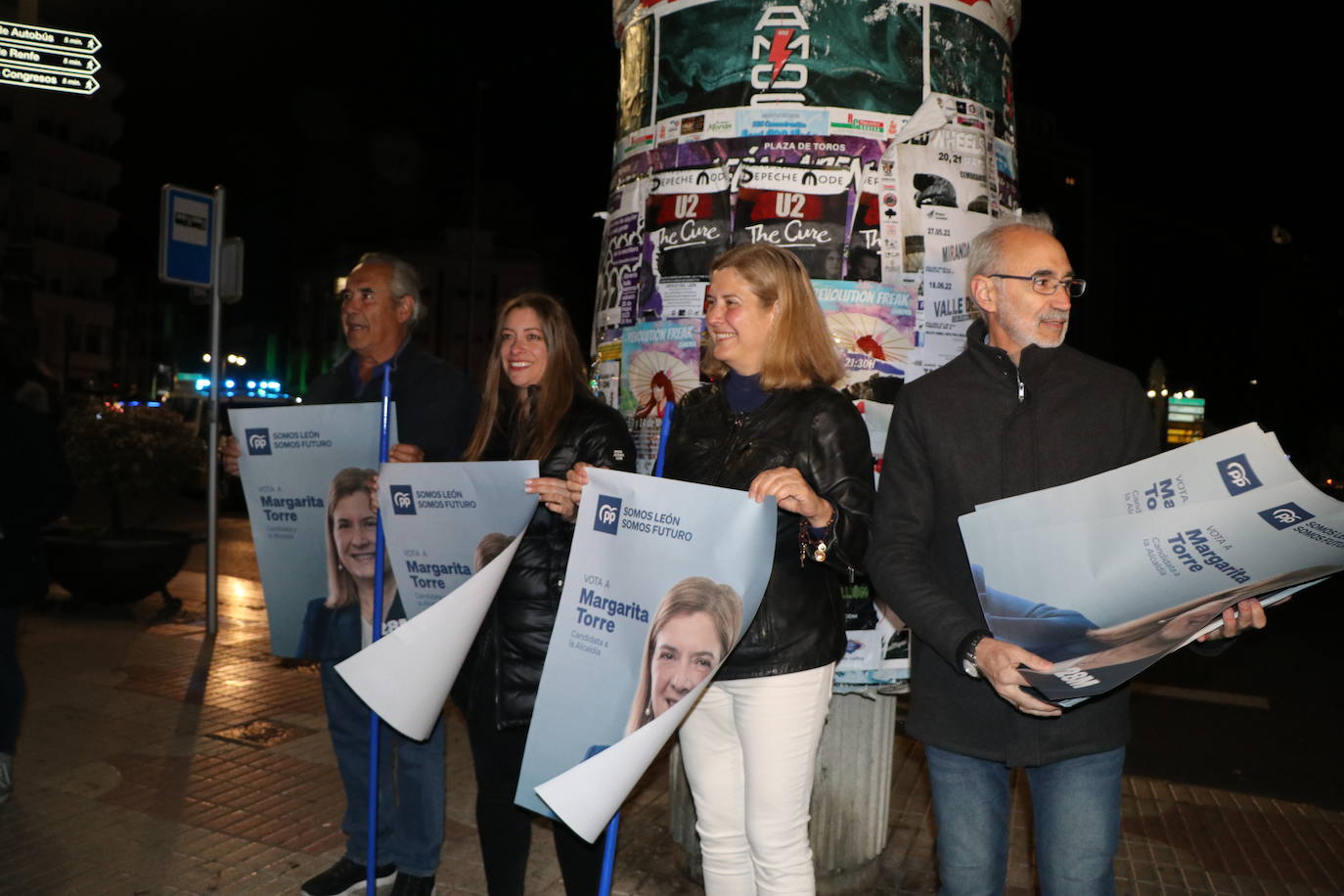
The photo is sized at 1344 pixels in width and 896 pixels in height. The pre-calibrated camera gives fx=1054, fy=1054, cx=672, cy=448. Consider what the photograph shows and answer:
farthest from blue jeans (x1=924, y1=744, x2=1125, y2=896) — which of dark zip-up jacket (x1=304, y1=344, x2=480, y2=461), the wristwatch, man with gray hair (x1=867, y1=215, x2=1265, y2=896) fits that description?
dark zip-up jacket (x1=304, y1=344, x2=480, y2=461)

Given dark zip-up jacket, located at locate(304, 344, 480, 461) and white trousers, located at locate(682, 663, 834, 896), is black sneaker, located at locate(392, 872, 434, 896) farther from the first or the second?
dark zip-up jacket, located at locate(304, 344, 480, 461)

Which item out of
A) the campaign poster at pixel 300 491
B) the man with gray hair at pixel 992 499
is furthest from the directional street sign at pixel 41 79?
the man with gray hair at pixel 992 499

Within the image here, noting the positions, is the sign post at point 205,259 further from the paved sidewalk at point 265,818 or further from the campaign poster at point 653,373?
the campaign poster at point 653,373

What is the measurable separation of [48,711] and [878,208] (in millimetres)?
5282

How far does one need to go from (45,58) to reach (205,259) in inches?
89.1

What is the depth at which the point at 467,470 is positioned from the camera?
2992mm

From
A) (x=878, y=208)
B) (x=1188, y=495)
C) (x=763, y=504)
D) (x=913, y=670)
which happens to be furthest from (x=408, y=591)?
(x=1188, y=495)

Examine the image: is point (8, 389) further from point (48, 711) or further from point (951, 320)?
point (951, 320)

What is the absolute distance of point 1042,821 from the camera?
2416mm

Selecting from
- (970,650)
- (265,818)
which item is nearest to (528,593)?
(970,650)

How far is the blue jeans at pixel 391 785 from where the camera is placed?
11.7ft

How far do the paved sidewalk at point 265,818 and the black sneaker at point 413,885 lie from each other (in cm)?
30

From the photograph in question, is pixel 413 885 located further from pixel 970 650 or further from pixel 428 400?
pixel 970 650

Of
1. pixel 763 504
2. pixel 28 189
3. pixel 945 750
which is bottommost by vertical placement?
pixel 945 750
